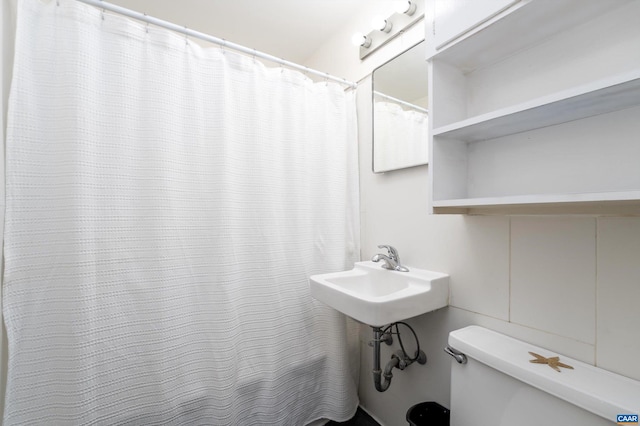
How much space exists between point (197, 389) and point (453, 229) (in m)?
1.21

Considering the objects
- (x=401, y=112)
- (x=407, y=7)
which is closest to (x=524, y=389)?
(x=401, y=112)

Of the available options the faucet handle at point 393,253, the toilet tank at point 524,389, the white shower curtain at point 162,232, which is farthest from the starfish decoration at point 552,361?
the white shower curtain at point 162,232

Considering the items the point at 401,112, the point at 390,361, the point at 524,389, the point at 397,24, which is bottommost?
the point at 390,361

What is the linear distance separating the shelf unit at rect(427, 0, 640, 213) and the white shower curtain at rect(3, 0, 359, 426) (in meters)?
0.68

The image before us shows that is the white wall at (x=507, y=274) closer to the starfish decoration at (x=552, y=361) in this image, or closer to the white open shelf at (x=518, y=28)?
the starfish decoration at (x=552, y=361)

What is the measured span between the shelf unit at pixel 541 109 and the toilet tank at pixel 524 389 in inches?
17.0

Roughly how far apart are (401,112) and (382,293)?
88 cm

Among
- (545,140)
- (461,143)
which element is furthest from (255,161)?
(545,140)

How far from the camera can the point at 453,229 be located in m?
1.09

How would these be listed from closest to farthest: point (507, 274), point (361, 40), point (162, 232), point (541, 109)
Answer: point (541, 109) < point (507, 274) < point (162, 232) < point (361, 40)

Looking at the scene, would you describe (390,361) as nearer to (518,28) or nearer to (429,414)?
(429,414)

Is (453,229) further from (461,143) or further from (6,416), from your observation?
(6,416)

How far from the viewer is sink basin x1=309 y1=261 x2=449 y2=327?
925 millimetres

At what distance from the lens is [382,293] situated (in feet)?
4.22
